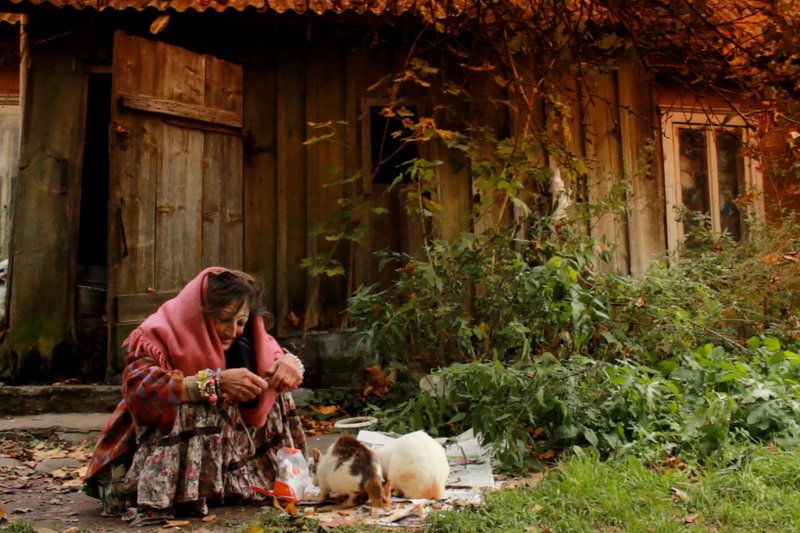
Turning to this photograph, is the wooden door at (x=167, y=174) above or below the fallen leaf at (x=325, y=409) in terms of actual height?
above

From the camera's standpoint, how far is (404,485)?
10.7 ft

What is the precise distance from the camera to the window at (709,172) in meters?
7.30

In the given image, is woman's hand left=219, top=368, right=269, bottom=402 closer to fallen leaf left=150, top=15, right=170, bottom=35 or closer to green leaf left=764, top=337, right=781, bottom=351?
green leaf left=764, top=337, right=781, bottom=351

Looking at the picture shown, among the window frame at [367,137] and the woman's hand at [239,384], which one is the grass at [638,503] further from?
the window frame at [367,137]

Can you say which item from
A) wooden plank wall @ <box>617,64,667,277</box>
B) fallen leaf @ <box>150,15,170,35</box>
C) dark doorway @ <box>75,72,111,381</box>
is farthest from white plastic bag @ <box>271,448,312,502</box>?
wooden plank wall @ <box>617,64,667,277</box>

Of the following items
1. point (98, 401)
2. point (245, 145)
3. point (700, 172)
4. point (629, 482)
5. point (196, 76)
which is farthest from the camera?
point (700, 172)

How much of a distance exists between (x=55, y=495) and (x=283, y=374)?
4.76 feet

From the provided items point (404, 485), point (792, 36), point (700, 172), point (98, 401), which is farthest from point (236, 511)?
point (700, 172)

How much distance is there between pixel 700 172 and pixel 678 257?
144 centimetres

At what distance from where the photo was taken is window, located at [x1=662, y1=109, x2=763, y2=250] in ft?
24.0

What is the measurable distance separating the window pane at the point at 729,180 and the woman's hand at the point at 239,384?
5.96 m

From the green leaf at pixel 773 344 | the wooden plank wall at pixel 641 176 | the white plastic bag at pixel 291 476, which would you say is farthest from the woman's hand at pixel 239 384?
the wooden plank wall at pixel 641 176

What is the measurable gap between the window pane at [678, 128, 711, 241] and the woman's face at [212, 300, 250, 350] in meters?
5.50

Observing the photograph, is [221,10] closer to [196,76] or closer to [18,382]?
[196,76]
